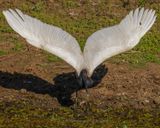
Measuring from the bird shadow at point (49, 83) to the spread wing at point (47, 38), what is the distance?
99 cm

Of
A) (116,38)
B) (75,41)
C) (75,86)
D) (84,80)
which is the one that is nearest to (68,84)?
(75,86)

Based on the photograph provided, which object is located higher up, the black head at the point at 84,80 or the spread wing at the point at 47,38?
the spread wing at the point at 47,38

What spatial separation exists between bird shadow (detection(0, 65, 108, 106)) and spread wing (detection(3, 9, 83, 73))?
3.25ft

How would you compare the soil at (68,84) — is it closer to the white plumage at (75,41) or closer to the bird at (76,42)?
the bird at (76,42)

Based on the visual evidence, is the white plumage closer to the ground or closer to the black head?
the black head

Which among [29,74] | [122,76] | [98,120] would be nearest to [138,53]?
[122,76]

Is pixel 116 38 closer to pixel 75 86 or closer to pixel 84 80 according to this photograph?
pixel 84 80

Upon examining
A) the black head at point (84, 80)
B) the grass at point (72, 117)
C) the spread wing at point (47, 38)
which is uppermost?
the spread wing at point (47, 38)

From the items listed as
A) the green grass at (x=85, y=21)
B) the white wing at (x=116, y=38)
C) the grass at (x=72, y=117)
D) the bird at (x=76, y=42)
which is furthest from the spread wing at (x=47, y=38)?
the green grass at (x=85, y=21)

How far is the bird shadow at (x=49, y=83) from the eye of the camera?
12.3m

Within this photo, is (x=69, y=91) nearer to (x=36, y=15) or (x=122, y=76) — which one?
(x=122, y=76)

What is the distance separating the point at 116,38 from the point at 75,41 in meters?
0.65

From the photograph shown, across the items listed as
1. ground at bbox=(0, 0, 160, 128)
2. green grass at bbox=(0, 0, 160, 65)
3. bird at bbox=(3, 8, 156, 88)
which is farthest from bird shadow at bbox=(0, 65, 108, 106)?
green grass at bbox=(0, 0, 160, 65)

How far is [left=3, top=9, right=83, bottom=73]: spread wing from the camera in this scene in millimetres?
11141
